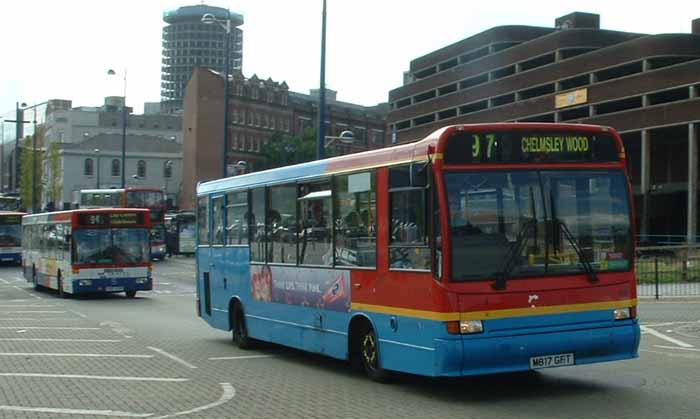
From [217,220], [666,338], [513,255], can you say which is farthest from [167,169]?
[513,255]

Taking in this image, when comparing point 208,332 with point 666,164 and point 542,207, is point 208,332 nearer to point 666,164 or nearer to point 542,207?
point 542,207

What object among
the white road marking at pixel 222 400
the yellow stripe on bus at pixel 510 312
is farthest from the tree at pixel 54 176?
the yellow stripe on bus at pixel 510 312

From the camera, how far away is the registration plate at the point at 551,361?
422 inches

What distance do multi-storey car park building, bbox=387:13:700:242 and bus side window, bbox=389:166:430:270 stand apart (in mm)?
50767

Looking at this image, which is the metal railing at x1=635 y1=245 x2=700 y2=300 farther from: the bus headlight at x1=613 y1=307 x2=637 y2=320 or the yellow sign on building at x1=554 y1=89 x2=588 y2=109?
the yellow sign on building at x1=554 y1=89 x2=588 y2=109

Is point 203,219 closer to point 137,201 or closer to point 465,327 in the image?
point 465,327

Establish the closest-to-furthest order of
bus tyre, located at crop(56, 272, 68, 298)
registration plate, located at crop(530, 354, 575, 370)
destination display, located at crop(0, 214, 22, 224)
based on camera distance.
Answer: registration plate, located at crop(530, 354, 575, 370)
bus tyre, located at crop(56, 272, 68, 298)
destination display, located at crop(0, 214, 22, 224)

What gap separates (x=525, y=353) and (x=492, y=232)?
1.29 m

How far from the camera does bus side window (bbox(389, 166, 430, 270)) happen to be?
433 inches

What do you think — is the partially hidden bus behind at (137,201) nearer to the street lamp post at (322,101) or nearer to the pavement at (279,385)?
the street lamp post at (322,101)

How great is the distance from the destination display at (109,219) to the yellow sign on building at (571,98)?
50012mm

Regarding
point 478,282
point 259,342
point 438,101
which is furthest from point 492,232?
point 438,101

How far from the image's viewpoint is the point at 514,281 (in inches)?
421

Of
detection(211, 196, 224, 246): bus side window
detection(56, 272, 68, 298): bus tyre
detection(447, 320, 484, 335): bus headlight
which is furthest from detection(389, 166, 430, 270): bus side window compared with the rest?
detection(56, 272, 68, 298): bus tyre
